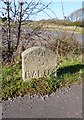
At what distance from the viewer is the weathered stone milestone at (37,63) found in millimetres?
6562

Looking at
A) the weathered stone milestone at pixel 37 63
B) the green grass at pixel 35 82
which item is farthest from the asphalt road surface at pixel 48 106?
the weathered stone milestone at pixel 37 63

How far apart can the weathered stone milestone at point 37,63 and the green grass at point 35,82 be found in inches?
6.5

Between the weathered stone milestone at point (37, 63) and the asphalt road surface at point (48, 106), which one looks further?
the weathered stone milestone at point (37, 63)

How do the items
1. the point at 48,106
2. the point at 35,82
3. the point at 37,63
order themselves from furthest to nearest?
the point at 37,63 → the point at 35,82 → the point at 48,106

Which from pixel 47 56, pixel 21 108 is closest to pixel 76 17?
pixel 47 56

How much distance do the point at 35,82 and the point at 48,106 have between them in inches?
49.0

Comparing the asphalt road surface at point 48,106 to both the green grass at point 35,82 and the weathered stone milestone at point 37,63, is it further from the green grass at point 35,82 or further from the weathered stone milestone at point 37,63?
the weathered stone milestone at point 37,63

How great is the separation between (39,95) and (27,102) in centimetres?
45

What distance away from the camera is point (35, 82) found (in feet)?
21.6

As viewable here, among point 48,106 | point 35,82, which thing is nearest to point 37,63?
point 35,82

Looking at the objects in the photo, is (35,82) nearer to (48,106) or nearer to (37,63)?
(37,63)

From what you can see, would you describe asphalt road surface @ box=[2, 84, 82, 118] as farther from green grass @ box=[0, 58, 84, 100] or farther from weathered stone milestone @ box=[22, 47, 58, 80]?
weathered stone milestone @ box=[22, 47, 58, 80]

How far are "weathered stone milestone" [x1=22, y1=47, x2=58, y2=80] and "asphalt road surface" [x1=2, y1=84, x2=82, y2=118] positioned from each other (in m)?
0.86

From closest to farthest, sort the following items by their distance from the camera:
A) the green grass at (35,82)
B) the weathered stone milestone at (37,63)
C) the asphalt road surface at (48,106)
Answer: the asphalt road surface at (48,106), the green grass at (35,82), the weathered stone milestone at (37,63)
